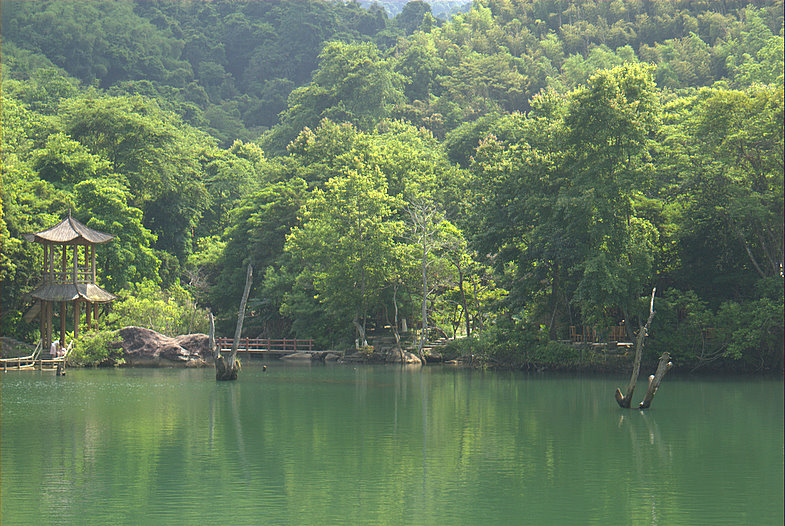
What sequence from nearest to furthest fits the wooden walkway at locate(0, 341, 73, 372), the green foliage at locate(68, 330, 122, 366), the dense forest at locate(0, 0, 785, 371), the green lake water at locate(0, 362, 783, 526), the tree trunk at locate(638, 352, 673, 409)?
the green lake water at locate(0, 362, 783, 526) → the tree trunk at locate(638, 352, 673, 409) → the dense forest at locate(0, 0, 785, 371) → the wooden walkway at locate(0, 341, 73, 372) → the green foliage at locate(68, 330, 122, 366)

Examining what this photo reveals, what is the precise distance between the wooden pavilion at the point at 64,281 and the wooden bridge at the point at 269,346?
9606mm

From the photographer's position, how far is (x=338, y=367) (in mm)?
43719

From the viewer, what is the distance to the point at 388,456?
57.2ft

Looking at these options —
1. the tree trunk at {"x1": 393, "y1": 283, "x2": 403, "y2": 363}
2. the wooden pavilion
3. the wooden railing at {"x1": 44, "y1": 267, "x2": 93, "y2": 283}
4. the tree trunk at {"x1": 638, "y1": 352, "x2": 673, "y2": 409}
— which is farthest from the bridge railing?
the tree trunk at {"x1": 638, "y1": 352, "x2": 673, "y2": 409}

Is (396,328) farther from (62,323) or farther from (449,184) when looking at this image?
(62,323)

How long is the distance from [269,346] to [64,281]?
13819mm

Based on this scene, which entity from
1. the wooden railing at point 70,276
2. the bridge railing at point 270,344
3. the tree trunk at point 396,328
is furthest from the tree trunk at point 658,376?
the bridge railing at point 270,344

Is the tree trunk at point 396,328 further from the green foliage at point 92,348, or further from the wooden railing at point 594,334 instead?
the green foliage at point 92,348

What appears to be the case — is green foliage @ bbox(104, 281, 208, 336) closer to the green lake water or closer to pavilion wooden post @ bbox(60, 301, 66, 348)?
pavilion wooden post @ bbox(60, 301, 66, 348)

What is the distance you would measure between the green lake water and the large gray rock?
11.8 m

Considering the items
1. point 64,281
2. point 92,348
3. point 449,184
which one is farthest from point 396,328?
point 64,281

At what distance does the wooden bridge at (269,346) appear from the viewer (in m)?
51.4

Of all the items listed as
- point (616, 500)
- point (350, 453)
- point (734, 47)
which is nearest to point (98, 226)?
point (350, 453)

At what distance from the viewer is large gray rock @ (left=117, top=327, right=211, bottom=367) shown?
42.4 m
